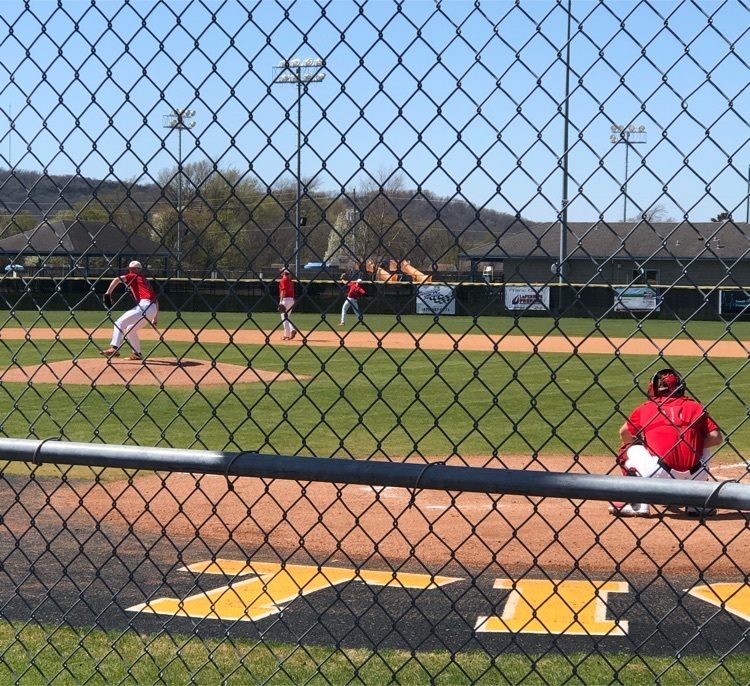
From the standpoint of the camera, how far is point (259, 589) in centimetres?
626

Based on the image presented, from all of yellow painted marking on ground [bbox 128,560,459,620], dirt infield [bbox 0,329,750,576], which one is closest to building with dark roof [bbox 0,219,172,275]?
dirt infield [bbox 0,329,750,576]

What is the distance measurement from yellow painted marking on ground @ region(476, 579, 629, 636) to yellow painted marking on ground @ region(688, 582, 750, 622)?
44cm

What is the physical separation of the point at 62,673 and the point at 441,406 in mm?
10472

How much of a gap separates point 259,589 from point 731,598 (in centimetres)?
266

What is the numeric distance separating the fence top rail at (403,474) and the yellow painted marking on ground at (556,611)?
210cm

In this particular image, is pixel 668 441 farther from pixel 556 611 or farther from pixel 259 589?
pixel 259 589

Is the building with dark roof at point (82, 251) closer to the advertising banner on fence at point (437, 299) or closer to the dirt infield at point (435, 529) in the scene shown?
the advertising banner on fence at point (437, 299)

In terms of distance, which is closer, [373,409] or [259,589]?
[259,589]

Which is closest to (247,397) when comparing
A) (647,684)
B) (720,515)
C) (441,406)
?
(441,406)

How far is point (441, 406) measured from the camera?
15.1 meters

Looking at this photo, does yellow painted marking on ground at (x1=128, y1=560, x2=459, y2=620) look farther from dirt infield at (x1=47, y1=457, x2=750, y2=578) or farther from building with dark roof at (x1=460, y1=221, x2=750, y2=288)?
building with dark roof at (x1=460, y1=221, x2=750, y2=288)

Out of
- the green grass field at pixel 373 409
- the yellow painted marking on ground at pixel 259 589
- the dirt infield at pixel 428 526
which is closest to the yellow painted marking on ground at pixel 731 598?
the dirt infield at pixel 428 526

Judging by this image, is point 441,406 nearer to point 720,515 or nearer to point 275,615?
point 720,515

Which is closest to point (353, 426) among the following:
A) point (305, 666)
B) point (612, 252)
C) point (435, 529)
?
point (435, 529)
